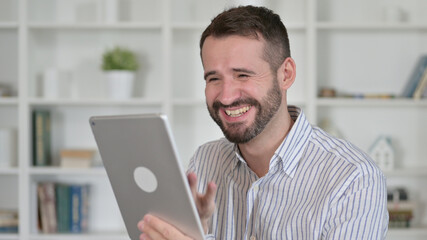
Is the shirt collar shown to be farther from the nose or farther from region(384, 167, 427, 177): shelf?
region(384, 167, 427, 177): shelf

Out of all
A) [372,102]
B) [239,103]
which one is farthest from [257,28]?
[372,102]

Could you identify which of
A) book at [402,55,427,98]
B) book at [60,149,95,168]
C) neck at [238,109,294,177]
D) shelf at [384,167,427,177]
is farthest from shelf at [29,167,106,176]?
neck at [238,109,294,177]

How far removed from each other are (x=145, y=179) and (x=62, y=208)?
2232 millimetres

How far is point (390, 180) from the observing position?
3564 mm

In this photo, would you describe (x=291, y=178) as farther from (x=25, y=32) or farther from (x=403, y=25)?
(x=25, y=32)

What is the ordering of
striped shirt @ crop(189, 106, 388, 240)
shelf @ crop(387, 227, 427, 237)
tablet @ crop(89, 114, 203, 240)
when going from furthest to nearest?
shelf @ crop(387, 227, 427, 237) < striped shirt @ crop(189, 106, 388, 240) < tablet @ crop(89, 114, 203, 240)

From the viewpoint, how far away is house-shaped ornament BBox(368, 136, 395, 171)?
133 inches

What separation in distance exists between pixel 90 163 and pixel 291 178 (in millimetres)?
2023

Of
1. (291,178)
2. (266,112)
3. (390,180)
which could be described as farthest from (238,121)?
(390,180)

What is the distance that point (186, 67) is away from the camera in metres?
3.56

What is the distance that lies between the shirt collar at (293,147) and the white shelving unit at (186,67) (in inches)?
70.9

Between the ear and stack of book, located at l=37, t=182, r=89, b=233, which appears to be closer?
the ear

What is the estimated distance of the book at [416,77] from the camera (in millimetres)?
3379

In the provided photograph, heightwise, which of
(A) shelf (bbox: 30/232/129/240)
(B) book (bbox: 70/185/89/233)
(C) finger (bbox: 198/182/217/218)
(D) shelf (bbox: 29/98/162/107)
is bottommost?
(A) shelf (bbox: 30/232/129/240)
